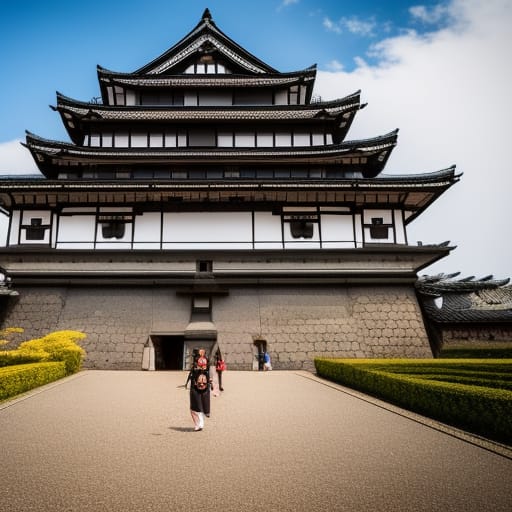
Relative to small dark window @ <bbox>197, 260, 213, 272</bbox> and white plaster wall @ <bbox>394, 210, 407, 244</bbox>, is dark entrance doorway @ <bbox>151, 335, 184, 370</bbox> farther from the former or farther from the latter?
white plaster wall @ <bbox>394, 210, 407, 244</bbox>

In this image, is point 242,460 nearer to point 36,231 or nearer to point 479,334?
point 479,334

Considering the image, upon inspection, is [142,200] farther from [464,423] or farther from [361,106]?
[464,423]

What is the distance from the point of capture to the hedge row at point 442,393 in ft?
30.5

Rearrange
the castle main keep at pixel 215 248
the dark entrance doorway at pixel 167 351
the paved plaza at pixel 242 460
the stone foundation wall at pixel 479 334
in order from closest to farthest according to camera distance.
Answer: the paved plaza at pixel 242 460, the castle main keep at pixel 215 248, the stone foundation wall at pixel 479 334, the dark entrance doorway at pixel 167 351

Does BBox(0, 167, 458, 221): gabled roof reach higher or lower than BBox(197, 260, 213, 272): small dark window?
higher

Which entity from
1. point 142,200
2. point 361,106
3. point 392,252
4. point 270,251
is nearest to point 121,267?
point 142,200

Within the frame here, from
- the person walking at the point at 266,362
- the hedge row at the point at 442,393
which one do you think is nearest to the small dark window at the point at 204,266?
the person walking at the point at 266,362

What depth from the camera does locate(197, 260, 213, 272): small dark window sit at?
26938mm

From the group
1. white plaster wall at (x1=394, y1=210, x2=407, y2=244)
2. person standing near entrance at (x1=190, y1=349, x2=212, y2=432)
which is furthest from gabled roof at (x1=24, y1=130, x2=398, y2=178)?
person standing near entrance at (x1=190, y1=349, x2=212, y2=432)

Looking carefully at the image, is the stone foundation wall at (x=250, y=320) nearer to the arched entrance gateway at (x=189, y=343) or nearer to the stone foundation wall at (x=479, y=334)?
the arched entrance gateway at (x=189, y=343)

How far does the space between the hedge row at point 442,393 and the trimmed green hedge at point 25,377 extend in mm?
12004

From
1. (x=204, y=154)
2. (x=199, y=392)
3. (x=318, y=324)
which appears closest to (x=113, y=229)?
(x=204, y=154)

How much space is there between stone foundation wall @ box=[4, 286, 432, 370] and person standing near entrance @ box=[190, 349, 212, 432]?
14.2 meters

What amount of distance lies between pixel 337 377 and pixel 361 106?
20.1 m
